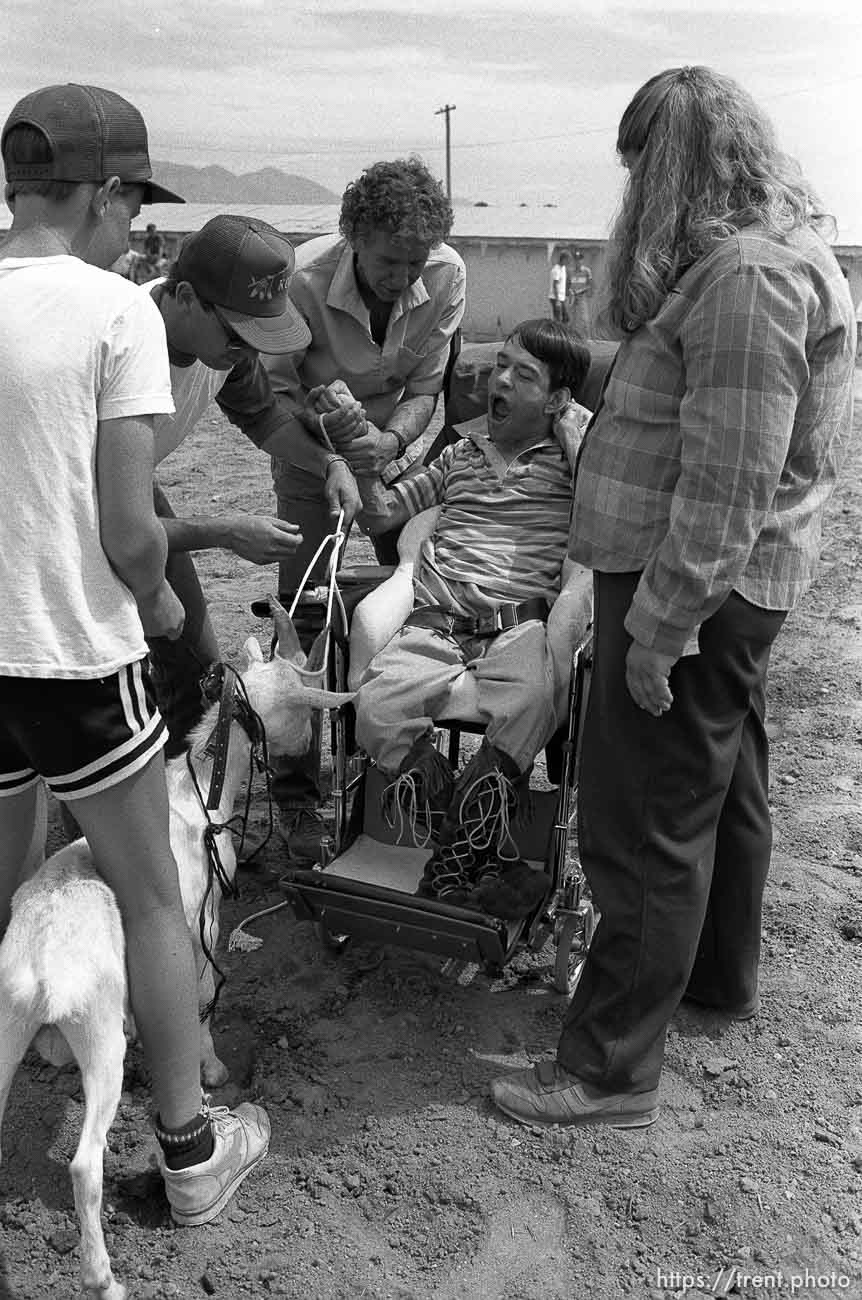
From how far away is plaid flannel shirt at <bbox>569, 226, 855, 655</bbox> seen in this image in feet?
7.48

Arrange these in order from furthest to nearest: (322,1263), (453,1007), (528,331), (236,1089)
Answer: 1. (528,331)
2. (453,1007)
3. (236,1089)
4. (322,1263)

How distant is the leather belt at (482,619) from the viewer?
3.70 metres

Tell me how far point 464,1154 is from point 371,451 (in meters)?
2.34

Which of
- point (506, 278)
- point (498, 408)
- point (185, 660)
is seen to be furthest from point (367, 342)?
point (506, 278)

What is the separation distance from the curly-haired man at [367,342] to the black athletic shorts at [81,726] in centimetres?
182

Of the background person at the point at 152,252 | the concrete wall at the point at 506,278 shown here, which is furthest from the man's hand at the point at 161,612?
the concrete wall at the point at 506,278

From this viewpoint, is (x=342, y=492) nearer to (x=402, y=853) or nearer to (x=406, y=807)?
(x=406, y=807)

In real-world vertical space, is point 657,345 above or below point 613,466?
above

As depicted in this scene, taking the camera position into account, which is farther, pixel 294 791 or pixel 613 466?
pixel 294 791

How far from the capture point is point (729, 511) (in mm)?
2365

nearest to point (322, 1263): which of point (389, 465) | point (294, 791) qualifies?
point (294, 791)

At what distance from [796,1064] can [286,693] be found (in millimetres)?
1755

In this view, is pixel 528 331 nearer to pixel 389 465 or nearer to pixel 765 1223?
pixel 389 465

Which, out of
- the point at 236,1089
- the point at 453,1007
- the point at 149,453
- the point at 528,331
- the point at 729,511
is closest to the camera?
the point at 149,453
